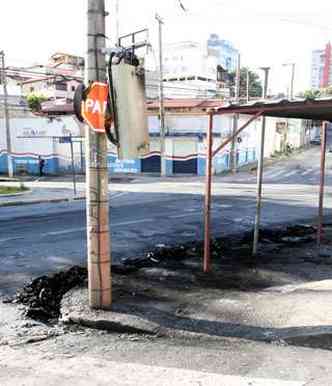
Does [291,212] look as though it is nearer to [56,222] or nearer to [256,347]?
[56,222]

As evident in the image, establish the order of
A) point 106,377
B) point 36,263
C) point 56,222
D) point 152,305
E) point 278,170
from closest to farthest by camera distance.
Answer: point 106,377 → point 152,305 → point 36,263 → point 56,222 → point 278,170

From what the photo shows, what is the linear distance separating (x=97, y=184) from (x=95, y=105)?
0.90 meters

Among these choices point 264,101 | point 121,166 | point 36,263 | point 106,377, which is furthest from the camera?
point 121,166

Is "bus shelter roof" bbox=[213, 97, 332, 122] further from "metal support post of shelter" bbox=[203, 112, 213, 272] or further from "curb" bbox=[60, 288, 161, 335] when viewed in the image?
"curb" bbox=[60, 288, 161, 335]

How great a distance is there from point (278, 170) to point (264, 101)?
35117 mm

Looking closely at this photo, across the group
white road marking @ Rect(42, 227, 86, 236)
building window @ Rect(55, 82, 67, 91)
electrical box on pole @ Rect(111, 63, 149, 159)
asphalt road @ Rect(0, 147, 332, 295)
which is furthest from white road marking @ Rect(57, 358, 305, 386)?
building window @ Rect(55, 82, 67, 91)

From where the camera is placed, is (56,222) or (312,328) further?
(56,222)

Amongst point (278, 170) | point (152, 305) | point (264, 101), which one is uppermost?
point (264, 101)

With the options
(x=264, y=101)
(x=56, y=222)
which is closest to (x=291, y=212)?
(x=56, y=222)

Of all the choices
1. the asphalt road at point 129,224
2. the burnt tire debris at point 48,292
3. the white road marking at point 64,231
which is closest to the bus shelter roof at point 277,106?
the burnt tire debris at point 48,292

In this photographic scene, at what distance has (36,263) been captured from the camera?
8.77m

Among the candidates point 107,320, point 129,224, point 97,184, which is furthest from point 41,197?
point 107,320

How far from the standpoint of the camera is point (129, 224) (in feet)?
44.3

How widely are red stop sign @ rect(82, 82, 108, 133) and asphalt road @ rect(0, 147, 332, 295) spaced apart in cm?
318
